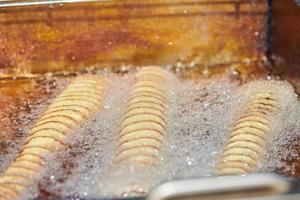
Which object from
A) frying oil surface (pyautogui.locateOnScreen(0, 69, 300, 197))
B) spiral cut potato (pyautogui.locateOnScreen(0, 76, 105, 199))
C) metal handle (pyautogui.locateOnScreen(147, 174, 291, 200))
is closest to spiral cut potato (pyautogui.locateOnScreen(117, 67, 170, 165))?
frying oil surface (pyautogui.locateOnScreen(0, 69, 300, 197))

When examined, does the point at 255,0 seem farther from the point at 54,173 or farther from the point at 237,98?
the point at 54,173

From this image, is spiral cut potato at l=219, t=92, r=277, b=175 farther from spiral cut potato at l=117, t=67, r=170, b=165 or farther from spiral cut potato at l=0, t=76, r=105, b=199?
spiral cut potato at l=0, t=76, r=105, b=199

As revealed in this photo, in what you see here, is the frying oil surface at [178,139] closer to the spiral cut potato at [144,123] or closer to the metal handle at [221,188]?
the spiral cut potato at [144,123]

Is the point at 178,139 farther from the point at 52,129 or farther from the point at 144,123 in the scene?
the point at 52,129

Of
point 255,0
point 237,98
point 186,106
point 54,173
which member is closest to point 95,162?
point 54,173

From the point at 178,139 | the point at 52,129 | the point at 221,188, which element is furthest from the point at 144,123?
the point at 221,188

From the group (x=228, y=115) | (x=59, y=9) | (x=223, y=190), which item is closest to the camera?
(x=223, y=190)
